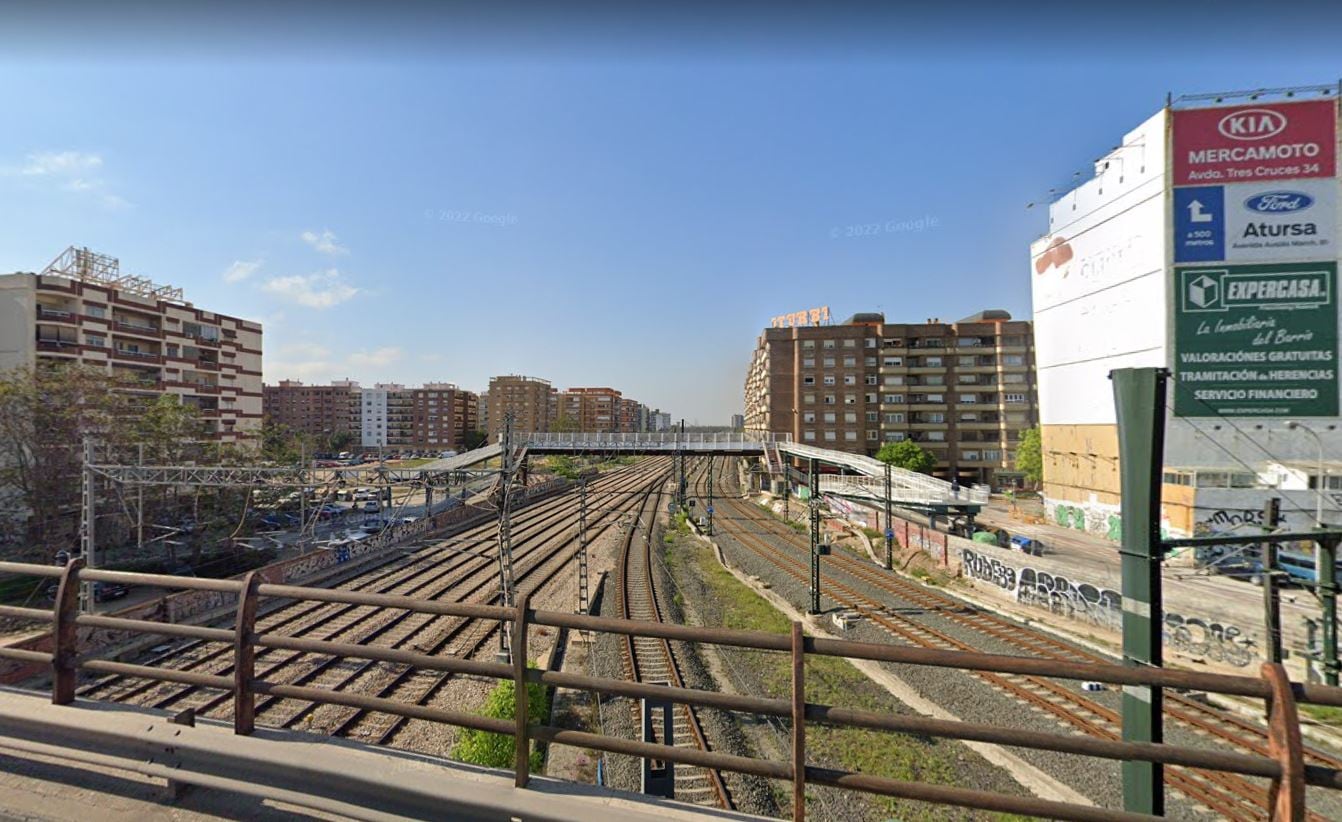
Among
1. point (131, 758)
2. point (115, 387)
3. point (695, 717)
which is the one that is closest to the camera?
point (131, 758)

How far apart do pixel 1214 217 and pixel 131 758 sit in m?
42.8

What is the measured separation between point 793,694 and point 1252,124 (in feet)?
143

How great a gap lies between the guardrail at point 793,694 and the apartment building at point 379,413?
11920cm

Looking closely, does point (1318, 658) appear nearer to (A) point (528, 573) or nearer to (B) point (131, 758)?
(B) point (131, 758)

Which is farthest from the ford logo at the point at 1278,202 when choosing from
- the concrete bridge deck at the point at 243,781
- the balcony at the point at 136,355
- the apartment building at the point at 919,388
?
the balcony at the point at 136,355

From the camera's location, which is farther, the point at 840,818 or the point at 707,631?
the point at 840,818

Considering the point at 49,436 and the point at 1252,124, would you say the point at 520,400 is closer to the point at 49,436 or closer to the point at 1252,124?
the point at 49,436

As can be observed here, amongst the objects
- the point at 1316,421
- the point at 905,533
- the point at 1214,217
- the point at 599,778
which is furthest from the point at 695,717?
the point at 1214,217

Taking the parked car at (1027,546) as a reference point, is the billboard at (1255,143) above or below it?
above

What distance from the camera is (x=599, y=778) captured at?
369 inches

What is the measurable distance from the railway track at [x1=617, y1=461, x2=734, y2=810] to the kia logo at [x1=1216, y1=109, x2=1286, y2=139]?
1508 inches

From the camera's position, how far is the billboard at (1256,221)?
27.6 metres

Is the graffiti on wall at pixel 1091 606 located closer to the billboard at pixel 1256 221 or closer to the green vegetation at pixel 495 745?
the green vegetation at pixel 495 745

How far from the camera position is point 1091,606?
18.6 m
